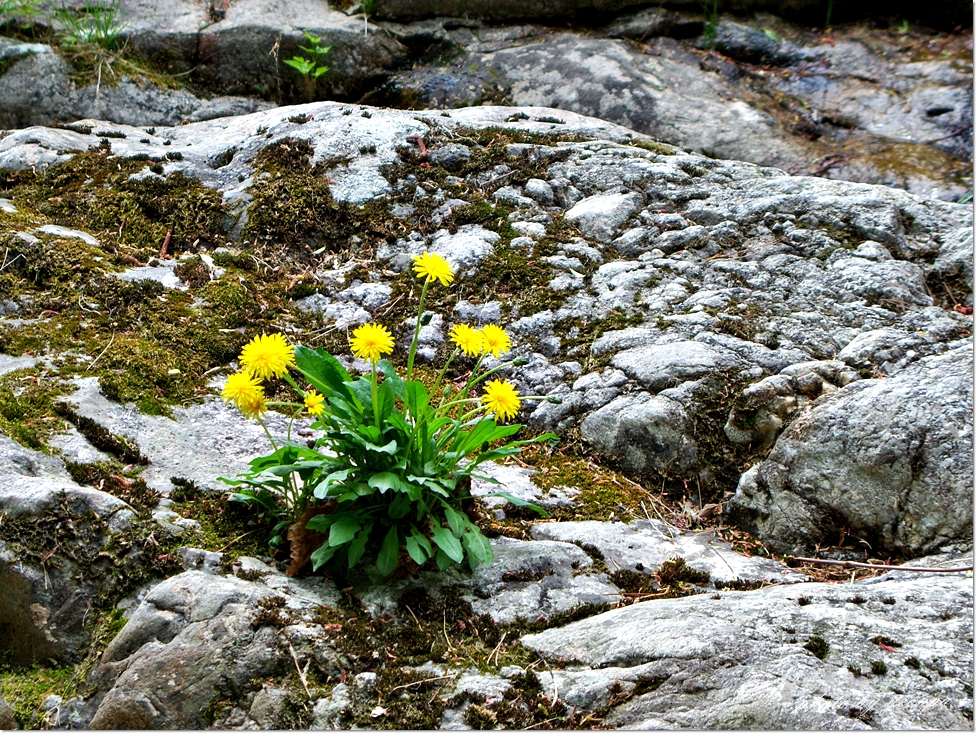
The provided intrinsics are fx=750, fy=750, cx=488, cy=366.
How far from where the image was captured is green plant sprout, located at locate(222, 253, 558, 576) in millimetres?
2635

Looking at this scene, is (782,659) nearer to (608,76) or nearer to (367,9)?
(608,76)

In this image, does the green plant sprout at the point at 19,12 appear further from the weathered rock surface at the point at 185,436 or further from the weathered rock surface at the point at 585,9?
the weathered rock surface at the point at 185,436

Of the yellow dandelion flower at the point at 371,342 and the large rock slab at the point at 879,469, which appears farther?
the large rock slab at the point at 879,469

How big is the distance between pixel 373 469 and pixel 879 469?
2064 millimetres

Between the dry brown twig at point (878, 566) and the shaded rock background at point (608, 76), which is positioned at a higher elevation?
the shaded rock background at point (608, 76)

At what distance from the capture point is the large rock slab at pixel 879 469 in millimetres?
2967

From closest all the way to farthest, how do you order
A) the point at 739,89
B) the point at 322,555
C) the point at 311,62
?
the point at 322,555 → the point at 311,62 → the point at 739,89

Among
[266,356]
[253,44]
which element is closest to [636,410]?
[266,356]

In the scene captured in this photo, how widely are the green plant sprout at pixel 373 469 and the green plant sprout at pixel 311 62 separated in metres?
4.70

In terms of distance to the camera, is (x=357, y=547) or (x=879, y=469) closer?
(x=357, y=547)

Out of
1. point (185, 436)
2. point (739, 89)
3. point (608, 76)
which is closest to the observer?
point (185, 436)

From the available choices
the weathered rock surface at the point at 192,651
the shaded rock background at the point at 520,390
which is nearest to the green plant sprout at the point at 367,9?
the shaded rock background at the point at 520,390

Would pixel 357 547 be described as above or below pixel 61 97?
below

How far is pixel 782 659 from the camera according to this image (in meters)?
2.21
